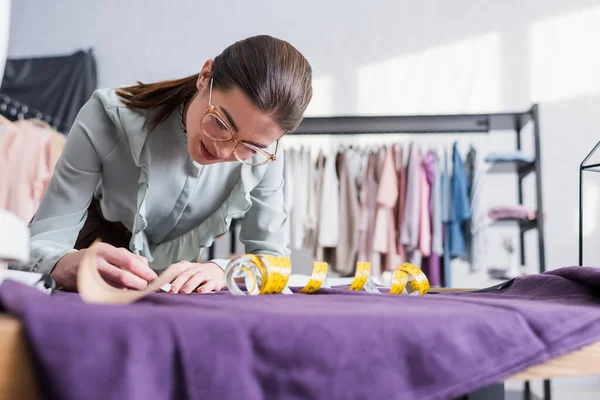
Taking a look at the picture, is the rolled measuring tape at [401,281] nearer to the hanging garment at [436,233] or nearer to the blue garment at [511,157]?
the hanging garment at [436,233]

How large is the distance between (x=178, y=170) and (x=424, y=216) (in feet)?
6.63

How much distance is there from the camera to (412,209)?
9.78 feet

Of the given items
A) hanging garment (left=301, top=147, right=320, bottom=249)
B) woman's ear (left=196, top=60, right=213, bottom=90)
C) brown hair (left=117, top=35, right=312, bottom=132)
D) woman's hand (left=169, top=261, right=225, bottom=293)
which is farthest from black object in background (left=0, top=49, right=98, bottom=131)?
woman's hand (left=169, top=261, right=225, bottom=293)

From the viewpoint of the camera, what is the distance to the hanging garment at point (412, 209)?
9.72 ft

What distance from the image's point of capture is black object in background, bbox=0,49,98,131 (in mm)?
3996

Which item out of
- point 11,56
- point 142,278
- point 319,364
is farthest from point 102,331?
point 11,56

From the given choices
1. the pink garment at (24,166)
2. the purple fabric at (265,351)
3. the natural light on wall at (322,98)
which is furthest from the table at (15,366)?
the natural light on wall at (322,98)

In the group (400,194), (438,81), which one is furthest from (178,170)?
(438,81)

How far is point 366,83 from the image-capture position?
3920 mm

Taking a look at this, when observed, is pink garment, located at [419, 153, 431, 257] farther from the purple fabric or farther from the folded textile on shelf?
the purple fabric

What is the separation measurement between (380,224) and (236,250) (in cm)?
110

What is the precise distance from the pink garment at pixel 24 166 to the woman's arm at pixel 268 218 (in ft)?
5.97

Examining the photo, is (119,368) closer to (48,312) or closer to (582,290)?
(48,312)

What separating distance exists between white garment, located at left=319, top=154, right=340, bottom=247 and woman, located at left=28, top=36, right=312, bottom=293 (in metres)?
1.70
